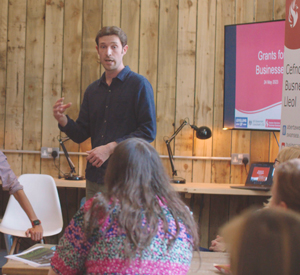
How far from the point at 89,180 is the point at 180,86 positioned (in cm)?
180

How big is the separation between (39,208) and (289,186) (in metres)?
2.60

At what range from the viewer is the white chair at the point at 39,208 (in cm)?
310

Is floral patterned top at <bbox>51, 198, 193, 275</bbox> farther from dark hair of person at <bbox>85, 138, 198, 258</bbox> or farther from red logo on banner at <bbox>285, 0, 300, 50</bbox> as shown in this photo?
red logo on banner at <bbox>285, 0, 300, 50</bbox>

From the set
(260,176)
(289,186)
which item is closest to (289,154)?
(289,186)

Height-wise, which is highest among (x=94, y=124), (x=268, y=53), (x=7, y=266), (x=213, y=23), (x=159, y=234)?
(x=213, y=23)

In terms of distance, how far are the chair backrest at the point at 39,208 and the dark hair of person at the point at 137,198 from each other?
2.02 meters

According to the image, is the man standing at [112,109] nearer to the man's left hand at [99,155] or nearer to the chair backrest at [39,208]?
the man's left hand at [99,155]

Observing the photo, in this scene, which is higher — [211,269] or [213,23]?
[213,23]

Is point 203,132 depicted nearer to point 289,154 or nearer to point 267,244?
point 289,154

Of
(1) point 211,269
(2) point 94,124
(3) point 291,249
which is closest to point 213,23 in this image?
(2) point 94,124

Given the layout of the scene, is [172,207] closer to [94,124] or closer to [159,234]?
[159,234]

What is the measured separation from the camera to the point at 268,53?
342cm

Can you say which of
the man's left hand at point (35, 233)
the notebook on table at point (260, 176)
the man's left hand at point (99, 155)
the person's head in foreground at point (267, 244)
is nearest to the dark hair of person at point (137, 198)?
A: the person's head in foreground at point (267, 244)

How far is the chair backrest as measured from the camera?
310 centimetres
